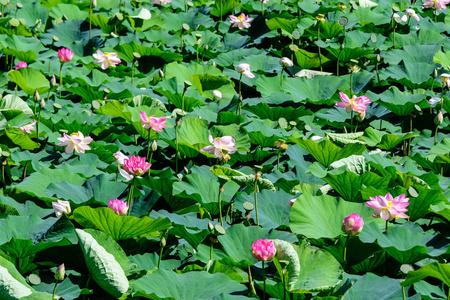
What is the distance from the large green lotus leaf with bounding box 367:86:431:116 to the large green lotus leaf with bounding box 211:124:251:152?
2.50ft

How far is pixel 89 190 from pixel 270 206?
0.66m

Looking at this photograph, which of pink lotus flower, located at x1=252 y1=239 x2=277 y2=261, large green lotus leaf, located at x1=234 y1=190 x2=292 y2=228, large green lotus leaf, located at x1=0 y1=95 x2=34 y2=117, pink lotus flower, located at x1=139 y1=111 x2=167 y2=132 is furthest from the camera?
large green lotus leaf, located at x1=0 y1=95 x2=34 y2=117

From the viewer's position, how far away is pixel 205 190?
2262 mm

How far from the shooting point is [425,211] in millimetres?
2123

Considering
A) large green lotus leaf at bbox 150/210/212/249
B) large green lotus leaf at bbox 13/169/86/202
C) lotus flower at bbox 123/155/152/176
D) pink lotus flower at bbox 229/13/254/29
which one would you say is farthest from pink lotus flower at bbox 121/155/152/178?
pink lotus flower at bbox 229/13/254/29

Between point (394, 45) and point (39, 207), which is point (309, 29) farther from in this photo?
point (39, 207)

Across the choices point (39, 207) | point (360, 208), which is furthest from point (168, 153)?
point (360, 208)

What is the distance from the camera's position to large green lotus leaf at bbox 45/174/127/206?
84.4 inches

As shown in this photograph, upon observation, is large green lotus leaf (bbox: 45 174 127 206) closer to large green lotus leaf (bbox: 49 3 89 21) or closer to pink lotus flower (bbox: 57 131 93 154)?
pink lotus flower (bbox: 57 131 93 154)

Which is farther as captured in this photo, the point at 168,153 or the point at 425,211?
the point at 168,153

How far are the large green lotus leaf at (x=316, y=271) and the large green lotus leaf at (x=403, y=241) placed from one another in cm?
15

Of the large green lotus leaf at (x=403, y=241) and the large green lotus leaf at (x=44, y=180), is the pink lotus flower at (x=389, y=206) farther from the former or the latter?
the large green lotus leaf at (x=44, y=180)

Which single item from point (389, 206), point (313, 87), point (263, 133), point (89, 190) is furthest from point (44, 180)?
point (313, 87)

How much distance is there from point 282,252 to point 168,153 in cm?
121
